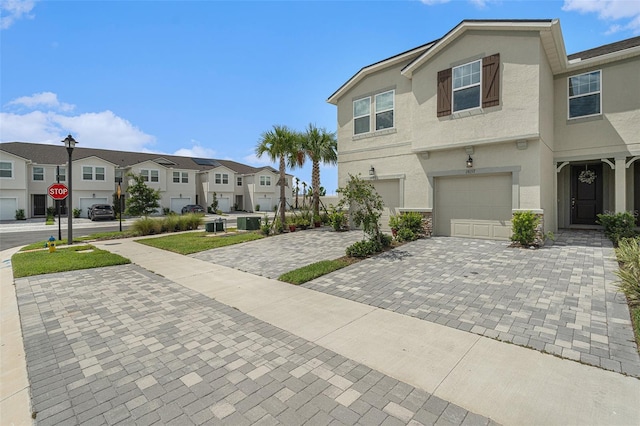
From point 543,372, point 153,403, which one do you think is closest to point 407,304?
point 543,372

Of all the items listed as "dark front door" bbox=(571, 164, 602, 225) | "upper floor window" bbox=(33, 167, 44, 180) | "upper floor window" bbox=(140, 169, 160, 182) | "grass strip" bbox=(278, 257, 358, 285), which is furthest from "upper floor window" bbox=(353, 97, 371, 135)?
"upper floor window" bbox=(33, 167, 44, 180)

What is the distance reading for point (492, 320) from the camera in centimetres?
479

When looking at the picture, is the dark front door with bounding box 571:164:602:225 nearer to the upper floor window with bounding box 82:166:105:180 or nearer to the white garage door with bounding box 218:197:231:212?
the white garage door with bounding box 218:197:231:212

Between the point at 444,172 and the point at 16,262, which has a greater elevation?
the point at 444,172

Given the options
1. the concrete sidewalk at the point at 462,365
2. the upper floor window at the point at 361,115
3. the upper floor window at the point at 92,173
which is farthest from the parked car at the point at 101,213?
the concrete sidewalk at the point at 462,365

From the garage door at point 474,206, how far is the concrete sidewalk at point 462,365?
7.44 meters

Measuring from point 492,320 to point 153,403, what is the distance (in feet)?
15.1

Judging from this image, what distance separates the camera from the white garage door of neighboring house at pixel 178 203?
38.9 metres

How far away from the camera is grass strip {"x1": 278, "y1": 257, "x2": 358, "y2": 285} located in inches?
285

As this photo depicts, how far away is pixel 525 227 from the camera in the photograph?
9359 millimetres

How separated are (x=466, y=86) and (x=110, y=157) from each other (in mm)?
40391

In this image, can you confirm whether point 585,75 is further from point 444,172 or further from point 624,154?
point 444,172

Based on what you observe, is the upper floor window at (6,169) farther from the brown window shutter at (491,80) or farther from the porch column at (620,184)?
the porch column at (620,184)

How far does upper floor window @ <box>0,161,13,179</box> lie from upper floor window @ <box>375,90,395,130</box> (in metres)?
35.4
